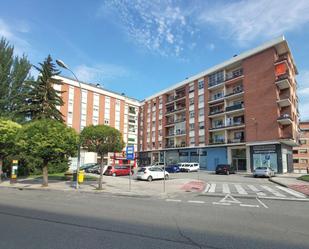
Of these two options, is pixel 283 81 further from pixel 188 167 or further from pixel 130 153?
pixel 130 153

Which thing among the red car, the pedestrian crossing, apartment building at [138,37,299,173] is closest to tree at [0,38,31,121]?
the red car

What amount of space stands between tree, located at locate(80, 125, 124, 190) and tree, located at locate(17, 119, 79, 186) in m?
1.95

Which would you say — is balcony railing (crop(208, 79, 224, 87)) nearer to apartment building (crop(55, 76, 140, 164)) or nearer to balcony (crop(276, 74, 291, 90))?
→ balcony (crop(276, 74, 291, 90))

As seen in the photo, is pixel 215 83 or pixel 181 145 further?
pixel 181 145

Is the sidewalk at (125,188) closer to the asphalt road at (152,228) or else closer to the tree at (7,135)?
the tree at (7,135)

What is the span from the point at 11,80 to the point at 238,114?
127 feet

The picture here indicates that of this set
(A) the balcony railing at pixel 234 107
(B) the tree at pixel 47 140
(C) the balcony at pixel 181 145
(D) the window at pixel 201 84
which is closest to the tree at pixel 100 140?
→ (B) the tree at pixel 47 140

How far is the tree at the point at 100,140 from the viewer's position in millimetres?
18938

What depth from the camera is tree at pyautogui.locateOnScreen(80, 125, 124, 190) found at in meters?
18.9

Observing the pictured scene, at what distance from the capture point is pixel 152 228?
7.10 metres

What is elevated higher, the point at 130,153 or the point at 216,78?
the point at 216,78

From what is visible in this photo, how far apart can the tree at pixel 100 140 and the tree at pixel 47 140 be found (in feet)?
6.39

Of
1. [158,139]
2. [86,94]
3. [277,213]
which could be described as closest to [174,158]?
[158,139]

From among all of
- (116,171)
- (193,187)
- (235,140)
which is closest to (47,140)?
(193,187)
